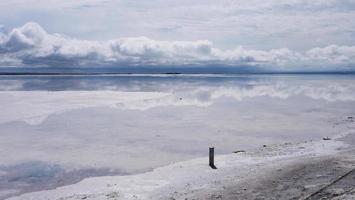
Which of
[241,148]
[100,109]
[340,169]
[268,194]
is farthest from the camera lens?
[100,109]

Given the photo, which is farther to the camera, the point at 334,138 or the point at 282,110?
the point at 282,110

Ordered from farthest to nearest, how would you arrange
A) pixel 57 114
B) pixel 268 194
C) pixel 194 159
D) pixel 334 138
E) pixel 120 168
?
pixel 57 114
pixel 334 138
pixel 194 159
pixel 120 168
pixel 268 194

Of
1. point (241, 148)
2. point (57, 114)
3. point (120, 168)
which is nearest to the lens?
point (120, 168)

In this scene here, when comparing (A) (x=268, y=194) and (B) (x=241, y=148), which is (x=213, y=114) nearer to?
(B) (x=241, y=148)

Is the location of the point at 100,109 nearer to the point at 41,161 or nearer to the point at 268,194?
the point at 41,161

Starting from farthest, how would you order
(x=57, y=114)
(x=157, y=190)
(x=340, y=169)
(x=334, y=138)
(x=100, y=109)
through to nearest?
(x=100, y=109), (x=57, y=114), (x=334, y=138), (x=340, y=169), (x=157, y=190)

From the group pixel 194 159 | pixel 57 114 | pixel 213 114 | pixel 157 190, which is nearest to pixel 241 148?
pixel 194 159

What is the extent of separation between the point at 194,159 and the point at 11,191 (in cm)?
841

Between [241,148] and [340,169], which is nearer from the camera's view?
[340,169]

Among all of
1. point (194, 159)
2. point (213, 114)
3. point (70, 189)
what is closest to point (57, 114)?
point (213, 114)

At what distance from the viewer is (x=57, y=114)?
3669 centimetres

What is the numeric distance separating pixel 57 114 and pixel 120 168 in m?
20.3

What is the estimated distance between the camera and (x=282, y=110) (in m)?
42.1

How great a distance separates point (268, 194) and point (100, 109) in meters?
30.2
